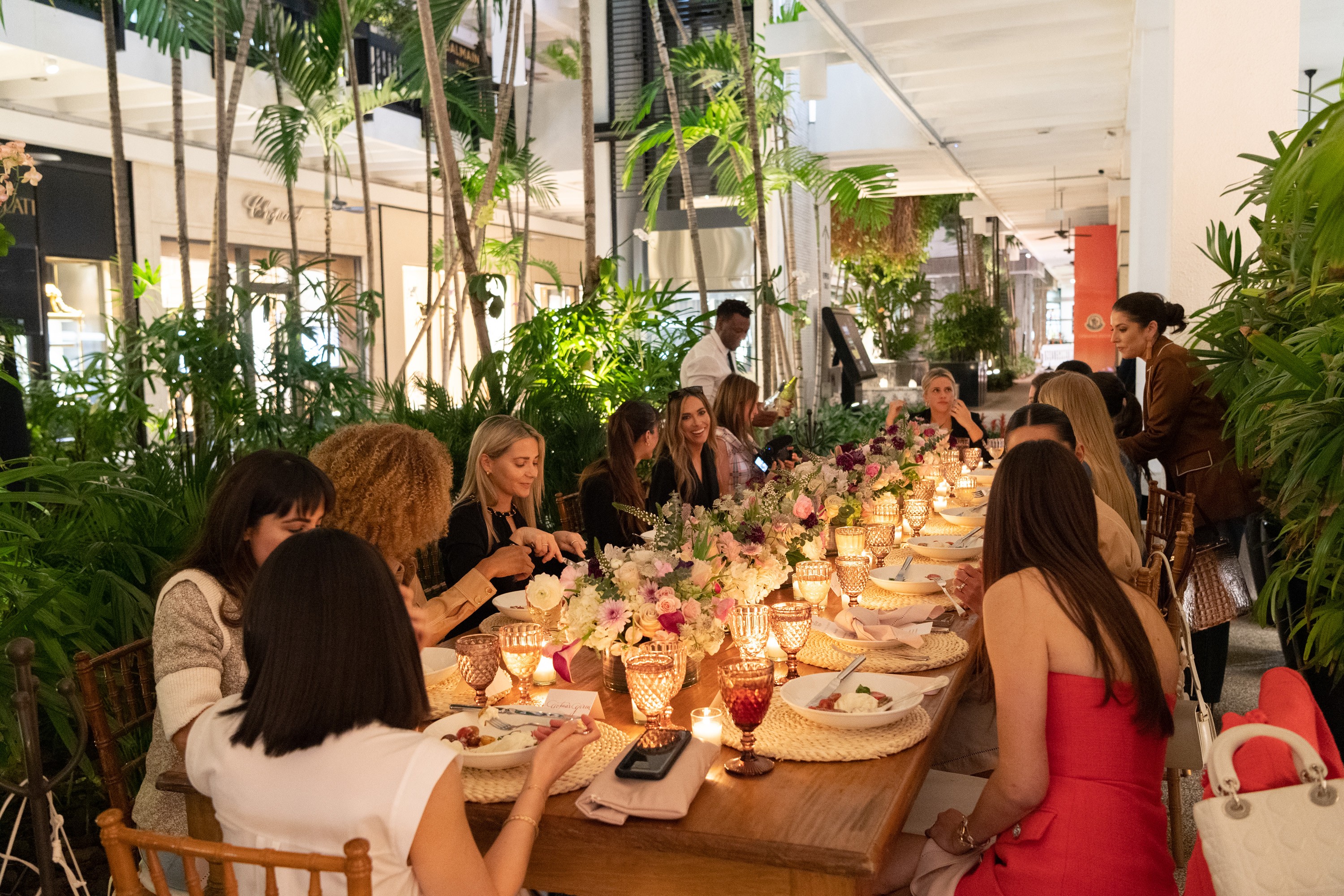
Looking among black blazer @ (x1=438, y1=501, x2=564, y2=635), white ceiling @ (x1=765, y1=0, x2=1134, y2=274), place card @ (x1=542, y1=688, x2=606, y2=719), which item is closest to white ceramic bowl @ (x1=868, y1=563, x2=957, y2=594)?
black blazer @ (x1=438, y1=501, x2=564, y2=635)

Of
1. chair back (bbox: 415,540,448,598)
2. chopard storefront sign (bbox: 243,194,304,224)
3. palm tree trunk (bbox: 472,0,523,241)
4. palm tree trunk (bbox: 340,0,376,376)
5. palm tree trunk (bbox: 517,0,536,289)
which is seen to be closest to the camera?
chair back (bbox: 415,540,448,598)

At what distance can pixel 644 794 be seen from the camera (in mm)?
1627

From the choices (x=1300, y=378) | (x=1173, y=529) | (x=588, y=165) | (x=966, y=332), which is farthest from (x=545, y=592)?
(x=966, y=332)

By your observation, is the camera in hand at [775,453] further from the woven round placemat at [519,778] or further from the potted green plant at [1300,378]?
the woven round placemat at [519,778]

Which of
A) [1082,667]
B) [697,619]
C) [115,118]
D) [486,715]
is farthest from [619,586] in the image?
[115,118]

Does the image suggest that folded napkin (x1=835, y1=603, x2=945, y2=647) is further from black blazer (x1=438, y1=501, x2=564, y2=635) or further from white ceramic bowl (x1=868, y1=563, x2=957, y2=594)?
black blazer (x1=438, y1=501, x2=564, y2=635)

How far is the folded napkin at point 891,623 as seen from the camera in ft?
7.86

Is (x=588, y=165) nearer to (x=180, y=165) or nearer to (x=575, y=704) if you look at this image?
(x=180, y=165)

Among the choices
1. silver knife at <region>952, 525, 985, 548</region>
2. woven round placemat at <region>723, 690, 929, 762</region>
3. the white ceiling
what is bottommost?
woven round placemat at <region>723, 690, 929, 762</region>

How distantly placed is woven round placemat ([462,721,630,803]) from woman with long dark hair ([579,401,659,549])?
1.99 metres

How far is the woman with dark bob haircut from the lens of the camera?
136 centimetres

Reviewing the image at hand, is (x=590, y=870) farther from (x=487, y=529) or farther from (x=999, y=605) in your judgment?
(x=487, y=529)

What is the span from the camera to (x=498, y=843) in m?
1.52

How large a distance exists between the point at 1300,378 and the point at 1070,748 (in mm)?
1482
